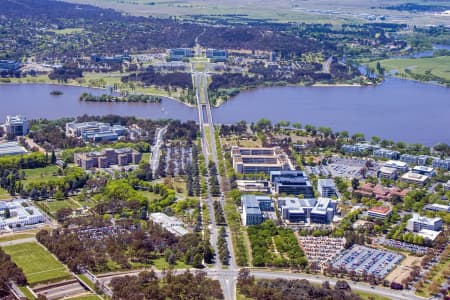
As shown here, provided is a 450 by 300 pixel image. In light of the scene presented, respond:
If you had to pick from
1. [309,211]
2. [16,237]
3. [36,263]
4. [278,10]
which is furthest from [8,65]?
[278,10]

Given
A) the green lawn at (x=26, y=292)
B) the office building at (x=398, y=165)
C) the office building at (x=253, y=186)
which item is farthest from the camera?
the office building at (x=398, y=165)

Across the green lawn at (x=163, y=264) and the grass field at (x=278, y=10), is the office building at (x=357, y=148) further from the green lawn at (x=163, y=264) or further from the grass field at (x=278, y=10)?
the grass field at (x=278, y=10)

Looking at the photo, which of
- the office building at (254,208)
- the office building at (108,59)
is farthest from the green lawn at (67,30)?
the office building at (254,208)

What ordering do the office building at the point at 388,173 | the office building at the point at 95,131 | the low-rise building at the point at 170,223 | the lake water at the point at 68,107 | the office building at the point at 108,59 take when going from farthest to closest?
the office building at the point at 108,59, the lake water at the point at 68,107, the office building at the point at 95,131, the office building at the point at 388,173, the low-rise building at the point at 170,223

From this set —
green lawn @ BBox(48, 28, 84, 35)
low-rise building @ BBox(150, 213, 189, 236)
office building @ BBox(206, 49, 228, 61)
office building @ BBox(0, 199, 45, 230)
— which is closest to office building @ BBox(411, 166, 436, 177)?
low-rise building @ BBox(150, 213, 189, 236)

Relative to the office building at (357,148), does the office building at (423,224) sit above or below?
A: below

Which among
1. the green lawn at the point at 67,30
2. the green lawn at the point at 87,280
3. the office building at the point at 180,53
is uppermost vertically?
the green lawn at the point at 67,30

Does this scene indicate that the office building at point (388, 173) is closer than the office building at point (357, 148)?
Yes
